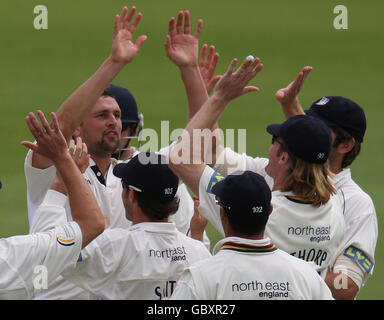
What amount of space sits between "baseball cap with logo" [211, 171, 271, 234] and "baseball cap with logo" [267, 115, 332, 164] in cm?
59

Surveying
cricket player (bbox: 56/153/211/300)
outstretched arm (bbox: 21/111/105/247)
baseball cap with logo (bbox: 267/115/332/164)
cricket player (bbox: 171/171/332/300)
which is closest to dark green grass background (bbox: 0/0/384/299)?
baseball cap with logo (bbox: 267/115/332/164)

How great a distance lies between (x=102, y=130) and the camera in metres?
5.09

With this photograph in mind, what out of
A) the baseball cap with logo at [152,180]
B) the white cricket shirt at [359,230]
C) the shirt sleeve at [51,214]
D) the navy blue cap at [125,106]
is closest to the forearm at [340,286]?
the white cricket shirt at [359,230]

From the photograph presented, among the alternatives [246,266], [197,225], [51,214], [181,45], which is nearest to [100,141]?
[197,225]

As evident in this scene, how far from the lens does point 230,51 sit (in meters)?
9.75

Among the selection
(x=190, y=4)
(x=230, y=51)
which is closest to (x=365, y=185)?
(x=230, y=51)

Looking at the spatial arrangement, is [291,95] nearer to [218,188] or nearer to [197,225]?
[197,225]

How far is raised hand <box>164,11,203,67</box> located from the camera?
14.6ft

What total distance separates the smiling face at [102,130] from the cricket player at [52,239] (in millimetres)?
1354

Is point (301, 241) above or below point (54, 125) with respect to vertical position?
below

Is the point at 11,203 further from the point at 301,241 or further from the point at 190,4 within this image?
the point at 301,241

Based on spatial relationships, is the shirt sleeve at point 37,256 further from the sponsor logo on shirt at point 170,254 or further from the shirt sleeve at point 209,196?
the shirt sleeve at point 209,196

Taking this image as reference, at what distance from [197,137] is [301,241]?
746 mm

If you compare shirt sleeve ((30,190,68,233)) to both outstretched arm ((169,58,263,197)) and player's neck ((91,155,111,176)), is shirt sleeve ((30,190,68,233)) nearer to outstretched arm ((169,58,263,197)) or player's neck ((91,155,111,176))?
outstretched arm ((169,58,263,197))
